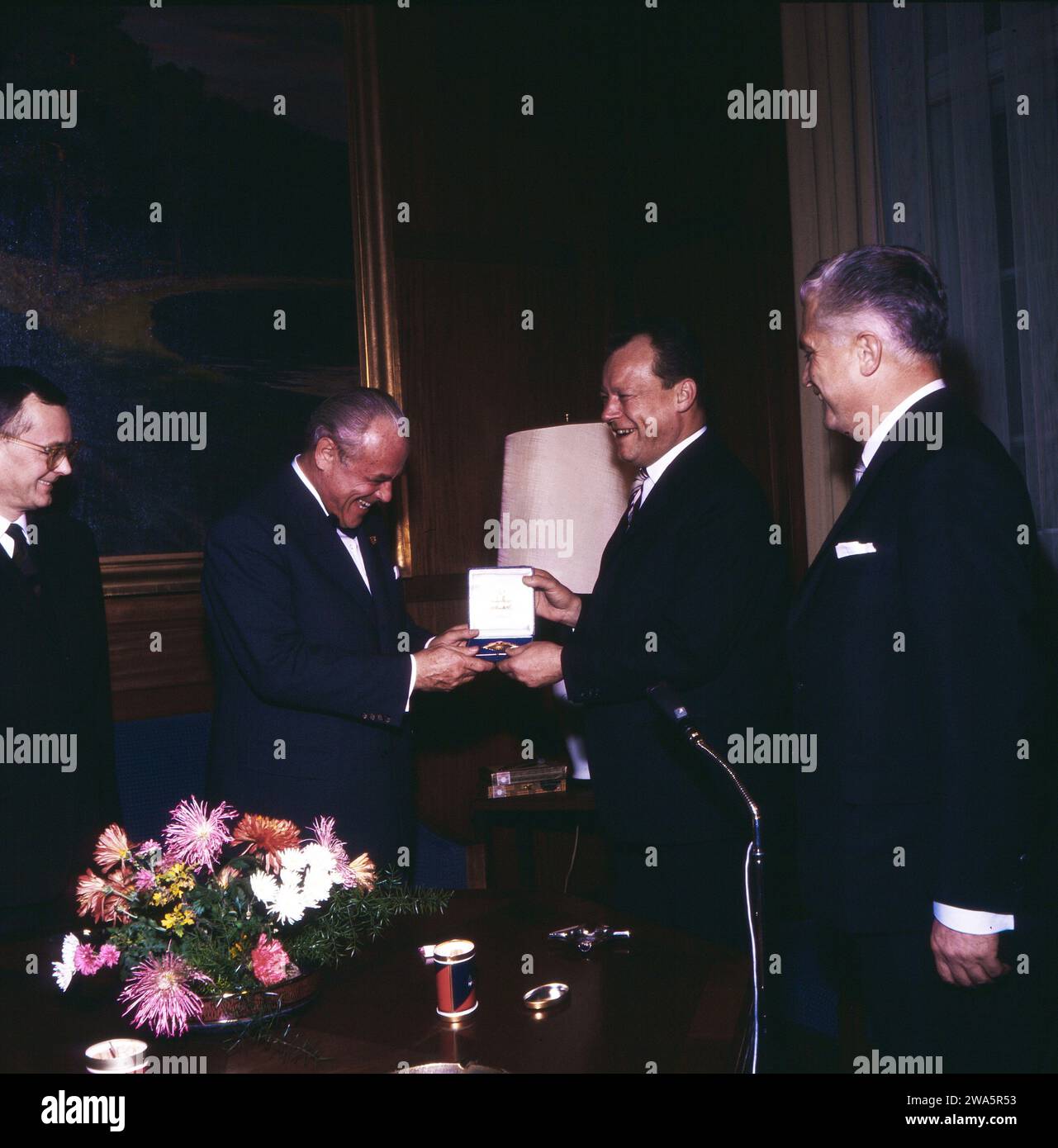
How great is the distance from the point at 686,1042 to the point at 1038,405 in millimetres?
2079

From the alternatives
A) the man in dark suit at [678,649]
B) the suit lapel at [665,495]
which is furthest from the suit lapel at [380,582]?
the suit lapel at [665,495]

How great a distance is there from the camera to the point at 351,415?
270 centimetres

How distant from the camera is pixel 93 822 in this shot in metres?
2.59

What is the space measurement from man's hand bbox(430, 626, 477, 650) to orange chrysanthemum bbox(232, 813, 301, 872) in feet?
3.94

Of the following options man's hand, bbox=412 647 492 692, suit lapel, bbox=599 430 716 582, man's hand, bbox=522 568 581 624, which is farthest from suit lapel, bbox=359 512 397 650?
suit lapel, bbox=599 430 716 582

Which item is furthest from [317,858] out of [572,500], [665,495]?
[572,500]

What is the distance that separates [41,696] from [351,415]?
3.28ft

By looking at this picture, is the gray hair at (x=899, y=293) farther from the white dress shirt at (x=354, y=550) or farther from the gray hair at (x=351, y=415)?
the white dress shirt at (x=354, y=550)

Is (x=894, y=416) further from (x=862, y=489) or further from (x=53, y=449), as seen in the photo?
(x=53, y=449)

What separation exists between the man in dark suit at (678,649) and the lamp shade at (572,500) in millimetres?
568

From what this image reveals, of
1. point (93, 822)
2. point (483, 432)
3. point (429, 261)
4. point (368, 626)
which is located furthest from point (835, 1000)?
point (429, 261)

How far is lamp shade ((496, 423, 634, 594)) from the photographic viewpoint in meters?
3.31

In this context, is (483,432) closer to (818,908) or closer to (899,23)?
(899,23)

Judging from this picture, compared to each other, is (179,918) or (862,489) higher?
(862,489)
